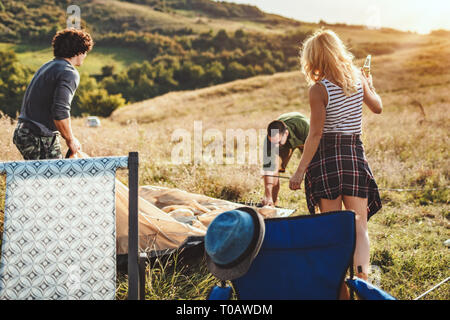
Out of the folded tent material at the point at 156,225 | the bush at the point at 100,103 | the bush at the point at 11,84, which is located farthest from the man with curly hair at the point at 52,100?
the bush at the point at 11,84

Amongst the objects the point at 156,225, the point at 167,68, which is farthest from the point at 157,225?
the point at 167,68

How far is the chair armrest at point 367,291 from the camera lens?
6.30ft

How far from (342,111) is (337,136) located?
7.0 inches

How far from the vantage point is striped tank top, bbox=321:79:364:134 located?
261 cm

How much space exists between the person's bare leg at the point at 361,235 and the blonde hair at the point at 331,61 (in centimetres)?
75

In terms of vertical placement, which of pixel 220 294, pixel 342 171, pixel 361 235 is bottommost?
pixel 220 294

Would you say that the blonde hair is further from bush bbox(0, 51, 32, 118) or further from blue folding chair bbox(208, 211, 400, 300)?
bush bbox(0, 51, 32, 118)

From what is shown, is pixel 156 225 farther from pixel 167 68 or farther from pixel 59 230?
pixel 167 68

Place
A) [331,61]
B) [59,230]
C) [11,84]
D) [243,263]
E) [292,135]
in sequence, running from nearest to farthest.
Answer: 1. [243,263]
2. [59,230]
3. [331,61]
4. [292,135]
5. [11,84]

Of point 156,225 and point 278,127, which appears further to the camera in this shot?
point 278,127

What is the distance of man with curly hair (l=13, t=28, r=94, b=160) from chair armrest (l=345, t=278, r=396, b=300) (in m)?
2.50

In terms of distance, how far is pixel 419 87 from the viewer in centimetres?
1980

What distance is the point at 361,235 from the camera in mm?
2639

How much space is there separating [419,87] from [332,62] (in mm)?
19755
